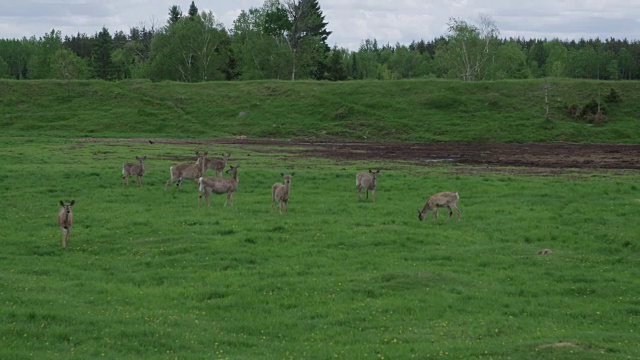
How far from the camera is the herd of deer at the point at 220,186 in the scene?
23734mm

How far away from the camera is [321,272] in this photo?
20.7 meters

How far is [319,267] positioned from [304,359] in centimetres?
712

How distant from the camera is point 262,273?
20594mm

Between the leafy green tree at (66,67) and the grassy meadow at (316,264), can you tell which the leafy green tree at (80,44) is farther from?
the grassy meadow at (316,264)

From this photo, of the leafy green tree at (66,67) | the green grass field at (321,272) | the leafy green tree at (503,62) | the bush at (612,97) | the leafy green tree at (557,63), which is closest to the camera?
the green grass field at (321,272)

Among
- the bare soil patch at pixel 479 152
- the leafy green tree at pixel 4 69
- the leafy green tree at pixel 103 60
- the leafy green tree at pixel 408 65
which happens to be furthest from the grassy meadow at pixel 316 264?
the leafy green tree at pixel 408 65

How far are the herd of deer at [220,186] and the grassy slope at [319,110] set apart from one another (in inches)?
1362

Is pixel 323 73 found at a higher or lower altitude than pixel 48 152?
higher

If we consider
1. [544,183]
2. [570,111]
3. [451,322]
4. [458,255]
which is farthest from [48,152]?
[570,111]

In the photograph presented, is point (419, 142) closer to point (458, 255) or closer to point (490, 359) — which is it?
point (458, 255)

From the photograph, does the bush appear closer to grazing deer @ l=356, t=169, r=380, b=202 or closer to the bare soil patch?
the bare soil patch

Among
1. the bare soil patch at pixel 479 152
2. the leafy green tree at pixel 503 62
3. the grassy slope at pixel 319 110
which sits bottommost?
the bare soil patch at pixel 479 152

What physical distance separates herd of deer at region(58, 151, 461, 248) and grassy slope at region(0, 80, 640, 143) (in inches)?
1362

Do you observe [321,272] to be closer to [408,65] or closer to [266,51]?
[266,51]
